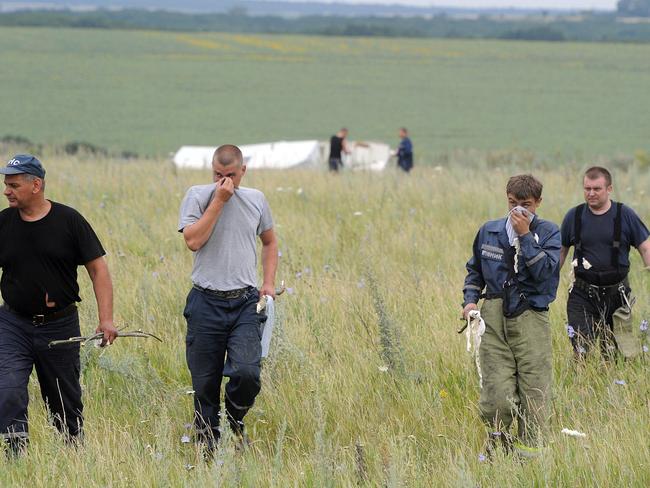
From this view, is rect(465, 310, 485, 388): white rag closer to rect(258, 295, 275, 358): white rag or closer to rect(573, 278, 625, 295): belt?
rect(258, 295, 275, 358): white rag

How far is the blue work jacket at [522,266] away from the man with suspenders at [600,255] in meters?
1.28

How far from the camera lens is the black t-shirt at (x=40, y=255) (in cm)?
528

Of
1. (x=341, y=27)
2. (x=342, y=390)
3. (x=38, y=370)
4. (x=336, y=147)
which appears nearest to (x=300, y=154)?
(x=336, y=147)

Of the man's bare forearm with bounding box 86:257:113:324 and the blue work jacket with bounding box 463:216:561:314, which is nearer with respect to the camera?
the blue work jacket with bounding box 463:216:561:314

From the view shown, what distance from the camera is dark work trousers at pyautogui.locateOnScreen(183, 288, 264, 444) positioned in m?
5.45

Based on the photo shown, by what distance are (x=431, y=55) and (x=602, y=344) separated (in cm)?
9774

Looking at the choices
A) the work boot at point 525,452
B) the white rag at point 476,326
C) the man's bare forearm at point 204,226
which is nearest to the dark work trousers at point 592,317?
the white rag at point 476,326

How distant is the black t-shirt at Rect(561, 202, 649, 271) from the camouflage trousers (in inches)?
55.0

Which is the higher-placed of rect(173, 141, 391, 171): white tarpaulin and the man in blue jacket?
the man in blue jacket

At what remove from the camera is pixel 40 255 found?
5.29 meters

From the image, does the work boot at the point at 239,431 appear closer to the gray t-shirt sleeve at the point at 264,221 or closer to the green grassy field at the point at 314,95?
the gray t-shirt sleeve at the point at 264,221

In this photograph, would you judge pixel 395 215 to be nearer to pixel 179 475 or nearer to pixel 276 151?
pixel 179 475

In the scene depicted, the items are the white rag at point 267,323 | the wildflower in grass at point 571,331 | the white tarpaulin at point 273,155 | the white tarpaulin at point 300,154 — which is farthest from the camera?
the white tarpaulin at point 300,154

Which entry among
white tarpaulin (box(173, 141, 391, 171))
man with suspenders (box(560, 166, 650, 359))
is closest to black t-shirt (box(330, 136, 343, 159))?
white tarpaulin (box(173, 141, 391, 171))
